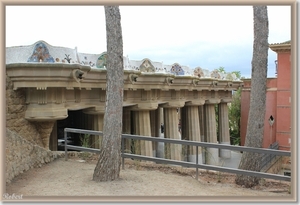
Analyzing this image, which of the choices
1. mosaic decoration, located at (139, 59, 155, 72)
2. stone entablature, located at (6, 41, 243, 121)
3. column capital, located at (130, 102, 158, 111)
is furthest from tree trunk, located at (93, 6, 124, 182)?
column capital, located at (130, 102, 158, 111)

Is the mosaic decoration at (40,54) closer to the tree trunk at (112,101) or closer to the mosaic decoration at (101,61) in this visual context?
the mosaic decoration at (101,61)

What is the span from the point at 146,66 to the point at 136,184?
25.4ft

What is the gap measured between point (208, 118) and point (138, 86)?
9162mm

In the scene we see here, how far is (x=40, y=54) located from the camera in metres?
8.73

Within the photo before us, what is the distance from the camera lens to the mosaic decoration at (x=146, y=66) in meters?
13.3

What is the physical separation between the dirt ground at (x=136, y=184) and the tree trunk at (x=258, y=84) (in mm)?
508

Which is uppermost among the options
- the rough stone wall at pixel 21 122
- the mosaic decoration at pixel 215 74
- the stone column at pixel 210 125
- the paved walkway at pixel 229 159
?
the mosaic decoration at pixel 215 74

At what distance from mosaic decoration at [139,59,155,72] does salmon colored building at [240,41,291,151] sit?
26.7 ft

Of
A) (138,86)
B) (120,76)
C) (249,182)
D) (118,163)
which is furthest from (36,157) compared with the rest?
(138,86)

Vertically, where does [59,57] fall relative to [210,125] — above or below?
above


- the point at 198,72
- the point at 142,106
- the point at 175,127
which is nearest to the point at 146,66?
the point at 142,106

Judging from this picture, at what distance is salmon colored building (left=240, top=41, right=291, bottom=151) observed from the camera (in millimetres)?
18078

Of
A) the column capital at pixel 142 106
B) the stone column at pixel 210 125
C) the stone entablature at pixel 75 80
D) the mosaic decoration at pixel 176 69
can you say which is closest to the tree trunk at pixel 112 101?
the stone entablature at pixel 75 80

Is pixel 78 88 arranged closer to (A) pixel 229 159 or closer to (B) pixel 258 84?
(B) pixel 258 84
